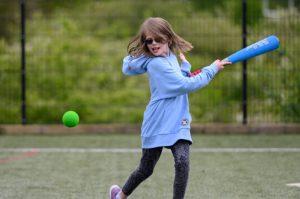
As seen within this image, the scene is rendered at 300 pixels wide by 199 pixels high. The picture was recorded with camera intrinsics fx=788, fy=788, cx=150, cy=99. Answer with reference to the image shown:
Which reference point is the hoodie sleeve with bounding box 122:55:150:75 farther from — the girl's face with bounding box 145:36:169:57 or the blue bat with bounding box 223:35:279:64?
the blue bat with bounding box 223:35:279:64

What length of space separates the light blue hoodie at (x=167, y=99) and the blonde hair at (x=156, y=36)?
0.05m

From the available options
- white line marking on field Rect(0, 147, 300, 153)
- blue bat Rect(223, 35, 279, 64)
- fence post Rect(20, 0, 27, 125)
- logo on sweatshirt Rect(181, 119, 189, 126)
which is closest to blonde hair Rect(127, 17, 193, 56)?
blue bat Rect(223, 35, 279, 64)

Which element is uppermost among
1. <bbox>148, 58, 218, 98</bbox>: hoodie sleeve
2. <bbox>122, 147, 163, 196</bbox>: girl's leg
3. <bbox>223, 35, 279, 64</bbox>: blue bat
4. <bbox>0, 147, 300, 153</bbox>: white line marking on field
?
<bbox>223, 35, 279, 64</bbox>: blue bat

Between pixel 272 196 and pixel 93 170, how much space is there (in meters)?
2.09

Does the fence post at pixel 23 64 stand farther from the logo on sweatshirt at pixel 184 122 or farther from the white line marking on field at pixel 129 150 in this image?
the logo on sweatshirt at pixel 184 122

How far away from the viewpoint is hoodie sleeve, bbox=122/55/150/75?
518cm

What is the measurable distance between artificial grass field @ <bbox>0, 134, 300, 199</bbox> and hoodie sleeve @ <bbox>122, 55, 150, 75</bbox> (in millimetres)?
1211

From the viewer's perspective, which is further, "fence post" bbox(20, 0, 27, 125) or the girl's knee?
"fence post" bbox(20, 0, 27, 125)

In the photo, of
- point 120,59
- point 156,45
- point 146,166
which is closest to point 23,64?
point 120,59

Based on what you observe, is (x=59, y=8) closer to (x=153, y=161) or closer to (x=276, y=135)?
(x=276, y=135)

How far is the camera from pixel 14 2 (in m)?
11.4

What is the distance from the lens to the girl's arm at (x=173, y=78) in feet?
16.3

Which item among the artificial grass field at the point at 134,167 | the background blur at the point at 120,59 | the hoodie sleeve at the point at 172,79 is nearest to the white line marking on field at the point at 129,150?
the artificial grass field at the point at 134,167

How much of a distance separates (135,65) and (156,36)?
0.86 feet
